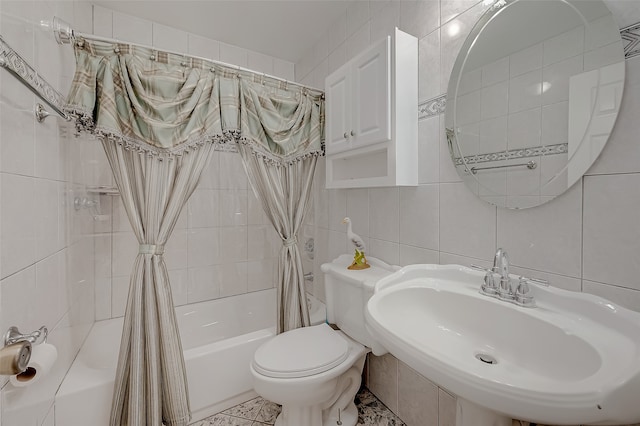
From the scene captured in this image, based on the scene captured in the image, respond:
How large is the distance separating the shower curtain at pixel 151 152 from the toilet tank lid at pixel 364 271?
0.90 m

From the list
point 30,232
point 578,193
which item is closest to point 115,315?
point 30,232

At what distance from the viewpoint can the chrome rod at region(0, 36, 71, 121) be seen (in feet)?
2.66

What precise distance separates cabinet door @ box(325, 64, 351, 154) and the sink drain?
1163 millimetres

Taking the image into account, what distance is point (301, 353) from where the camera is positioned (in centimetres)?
133

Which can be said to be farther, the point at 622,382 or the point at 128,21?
the point at 128,21

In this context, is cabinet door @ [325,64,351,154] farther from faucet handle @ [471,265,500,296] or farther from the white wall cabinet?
faucet handle @ [471,265,500,296]

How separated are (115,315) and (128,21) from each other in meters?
2.15

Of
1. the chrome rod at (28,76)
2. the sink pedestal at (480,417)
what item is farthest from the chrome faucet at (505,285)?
the chrome rod at (28,76)

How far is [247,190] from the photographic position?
241 cm

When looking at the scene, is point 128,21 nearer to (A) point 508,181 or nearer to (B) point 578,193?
(A) point 508,181

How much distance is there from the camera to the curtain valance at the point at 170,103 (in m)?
1.21

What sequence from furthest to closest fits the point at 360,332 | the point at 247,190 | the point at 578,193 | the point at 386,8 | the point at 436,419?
1. the point at 247,190
2. the point at 386,8
3. the point at 360,332
4. the point at 436,419
5. the point at 578,193

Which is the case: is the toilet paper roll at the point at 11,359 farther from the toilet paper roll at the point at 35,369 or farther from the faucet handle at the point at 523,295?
the faucet handle at the point at 523,295

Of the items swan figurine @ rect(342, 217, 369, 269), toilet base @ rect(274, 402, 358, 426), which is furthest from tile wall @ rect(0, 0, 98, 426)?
swan figurine @ rect(342, 217, 369, 269)
